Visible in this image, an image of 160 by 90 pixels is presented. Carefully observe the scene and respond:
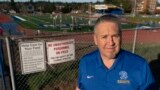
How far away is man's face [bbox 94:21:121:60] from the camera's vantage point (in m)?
2.38

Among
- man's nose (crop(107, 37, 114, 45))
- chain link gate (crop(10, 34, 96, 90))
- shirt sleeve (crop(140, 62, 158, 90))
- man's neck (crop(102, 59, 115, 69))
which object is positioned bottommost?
chain link gate (crop(10, 34, 96, 90))

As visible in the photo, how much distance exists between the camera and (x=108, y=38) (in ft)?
7.91

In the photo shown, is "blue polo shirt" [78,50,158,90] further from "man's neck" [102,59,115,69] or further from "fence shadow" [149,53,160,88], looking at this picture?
"fence shadow" [149,53,160,88]

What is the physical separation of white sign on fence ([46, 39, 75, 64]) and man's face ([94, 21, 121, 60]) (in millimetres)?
3446

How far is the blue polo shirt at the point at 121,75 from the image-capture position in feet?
8.03

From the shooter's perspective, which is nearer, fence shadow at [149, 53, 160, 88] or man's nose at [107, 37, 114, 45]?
man's nose at [107, 37, 114, 45]

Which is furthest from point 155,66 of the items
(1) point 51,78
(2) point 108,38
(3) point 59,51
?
(2) point 108,38

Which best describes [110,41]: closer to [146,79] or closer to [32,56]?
[146,79]

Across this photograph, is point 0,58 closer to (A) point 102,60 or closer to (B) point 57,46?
(B) point 57,46

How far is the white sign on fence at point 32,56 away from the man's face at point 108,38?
3150 millimetres

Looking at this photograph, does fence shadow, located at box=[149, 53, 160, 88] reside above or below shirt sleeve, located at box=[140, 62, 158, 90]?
below

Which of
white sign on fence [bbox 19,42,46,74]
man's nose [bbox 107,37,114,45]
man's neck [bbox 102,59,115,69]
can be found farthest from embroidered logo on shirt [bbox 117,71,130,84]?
white sign on fence [bbox 19,42,46,74]

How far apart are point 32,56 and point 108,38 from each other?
3.27m

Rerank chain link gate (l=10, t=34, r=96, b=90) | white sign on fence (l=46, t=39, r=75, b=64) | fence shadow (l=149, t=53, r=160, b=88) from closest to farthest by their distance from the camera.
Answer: white sign on fence (l=46, t=39, r=75, b=64) < chain link gate (l=10, t=34, r=96, b=90) < fence shadow (l=149, t=53, r=160, b=88)
